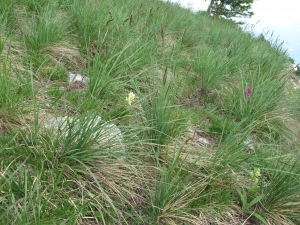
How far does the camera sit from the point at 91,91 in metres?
2.72

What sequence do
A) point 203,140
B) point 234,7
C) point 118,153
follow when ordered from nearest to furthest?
point 118,153, point 203,140, point 234,7

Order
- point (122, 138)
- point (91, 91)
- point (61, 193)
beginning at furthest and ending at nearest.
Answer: point (91, 91)
point (122, 138)
point (61, 193)

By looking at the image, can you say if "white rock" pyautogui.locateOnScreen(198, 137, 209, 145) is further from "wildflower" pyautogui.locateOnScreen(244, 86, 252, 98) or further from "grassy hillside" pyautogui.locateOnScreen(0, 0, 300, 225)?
"wildflower" pyautogui.locateOnScreen(244, 86, 252, 98)

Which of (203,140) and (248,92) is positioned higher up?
(248,92)

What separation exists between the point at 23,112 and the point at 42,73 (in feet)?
2.95

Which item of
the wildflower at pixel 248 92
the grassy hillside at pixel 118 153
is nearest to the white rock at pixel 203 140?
the grassy hillside at pixel 118 153

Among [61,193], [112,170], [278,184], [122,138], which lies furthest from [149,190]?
[278,184]

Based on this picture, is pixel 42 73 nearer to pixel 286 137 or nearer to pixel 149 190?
pixel 149 190

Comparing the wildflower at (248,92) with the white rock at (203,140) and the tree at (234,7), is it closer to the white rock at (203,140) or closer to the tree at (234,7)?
the white rock at (203,140)

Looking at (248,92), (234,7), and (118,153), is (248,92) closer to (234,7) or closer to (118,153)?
(118,153)

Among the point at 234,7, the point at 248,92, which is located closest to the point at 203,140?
the point at 248,92

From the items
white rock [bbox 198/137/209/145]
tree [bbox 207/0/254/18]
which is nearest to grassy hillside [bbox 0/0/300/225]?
white rock [bbox 198/137/209/145]

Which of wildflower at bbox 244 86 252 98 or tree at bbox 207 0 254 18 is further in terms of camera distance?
tree at bbox 207 0 254 18

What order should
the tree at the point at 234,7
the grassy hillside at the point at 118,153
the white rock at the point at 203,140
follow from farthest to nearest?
1. the tree at the point at 234,7
2. the white rock at the point at 203,140
3. the grassy hillside at the point at 118,153
